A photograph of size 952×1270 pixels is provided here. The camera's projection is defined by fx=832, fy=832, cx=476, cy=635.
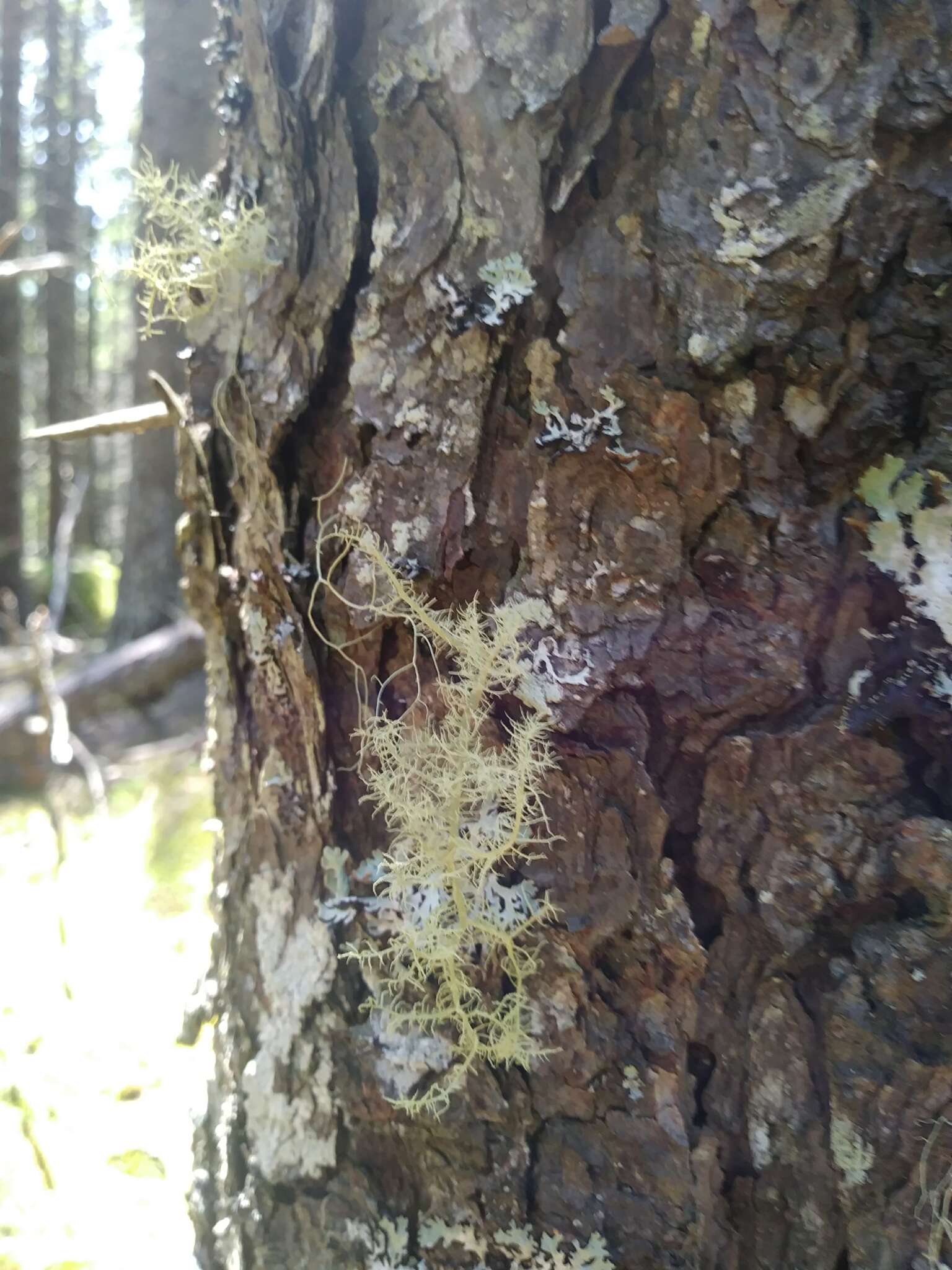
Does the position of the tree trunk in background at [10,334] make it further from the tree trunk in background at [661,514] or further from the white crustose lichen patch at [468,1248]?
the white crustose lichen patch at [468,1248]

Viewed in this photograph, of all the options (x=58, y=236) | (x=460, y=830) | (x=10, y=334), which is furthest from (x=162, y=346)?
(x=58, y=236)

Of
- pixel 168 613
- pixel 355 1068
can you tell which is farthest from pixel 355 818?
pixel 168 613

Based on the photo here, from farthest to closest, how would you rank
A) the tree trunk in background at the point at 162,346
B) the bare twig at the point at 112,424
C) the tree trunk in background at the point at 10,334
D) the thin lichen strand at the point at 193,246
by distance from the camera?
the tree trunk in background at the point at 10,334, the tree trunk in background at the point at 162,346, the bare twig at the point at 112,424, the thin lichen strand at the point at 193,246

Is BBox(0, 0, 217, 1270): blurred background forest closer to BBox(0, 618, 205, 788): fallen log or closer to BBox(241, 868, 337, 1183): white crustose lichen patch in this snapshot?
BBox(0, 618, 205, 788): fallen log

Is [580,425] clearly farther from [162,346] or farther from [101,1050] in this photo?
[162,346]

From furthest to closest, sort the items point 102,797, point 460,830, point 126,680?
point 126,680 → point 102,797 → point 460,830

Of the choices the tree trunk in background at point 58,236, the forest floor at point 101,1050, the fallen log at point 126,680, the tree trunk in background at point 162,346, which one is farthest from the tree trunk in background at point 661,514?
the tree trunk in background at point 58,236
